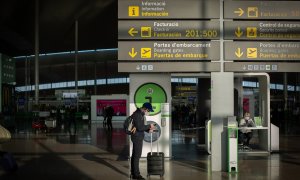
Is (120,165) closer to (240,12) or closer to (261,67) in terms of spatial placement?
(261,67)

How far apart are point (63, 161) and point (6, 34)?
31251 mm

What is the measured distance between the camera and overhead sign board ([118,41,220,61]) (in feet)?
38.9

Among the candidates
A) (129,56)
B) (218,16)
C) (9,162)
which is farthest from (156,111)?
(9,162)

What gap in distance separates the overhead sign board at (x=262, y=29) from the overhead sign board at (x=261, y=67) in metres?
0.62

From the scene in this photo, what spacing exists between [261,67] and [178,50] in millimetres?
2014

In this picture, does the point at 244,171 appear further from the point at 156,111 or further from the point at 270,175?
the point at 156,111

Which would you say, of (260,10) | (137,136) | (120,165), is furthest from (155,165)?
(260,10)

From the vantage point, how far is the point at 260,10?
1194 centimetres

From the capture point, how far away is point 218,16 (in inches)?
471

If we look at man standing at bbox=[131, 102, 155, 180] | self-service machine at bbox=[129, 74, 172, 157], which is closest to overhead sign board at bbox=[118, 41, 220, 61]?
man standing at bbox=[131, 102, 155, 180]

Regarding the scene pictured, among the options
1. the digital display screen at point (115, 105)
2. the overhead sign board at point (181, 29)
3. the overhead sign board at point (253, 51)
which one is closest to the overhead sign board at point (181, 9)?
the overhead sign board at point (181, 29)

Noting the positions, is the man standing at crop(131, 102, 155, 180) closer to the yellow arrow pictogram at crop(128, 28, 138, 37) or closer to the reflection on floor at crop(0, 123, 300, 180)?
the reflection on floor at crop(0, 123, 300, 180)

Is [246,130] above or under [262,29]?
under

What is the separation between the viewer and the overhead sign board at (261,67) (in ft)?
38.9
